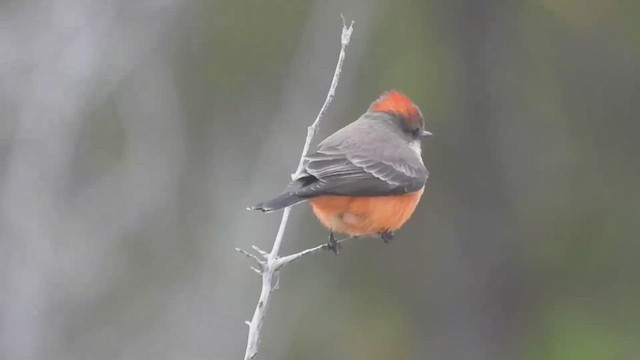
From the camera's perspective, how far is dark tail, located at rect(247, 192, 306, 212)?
467 cm

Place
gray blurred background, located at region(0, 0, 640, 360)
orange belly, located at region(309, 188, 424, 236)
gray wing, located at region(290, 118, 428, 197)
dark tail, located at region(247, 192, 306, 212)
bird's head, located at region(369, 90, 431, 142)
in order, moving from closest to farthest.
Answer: dark tail, located at region(247, 192, 306, 212) → gray wing, located at region(290, 118, 428, 197) → orange belly, located at region(309, 188, 424, 236) → bird's head, located at region(369, 90, 431, 142) → gray blurred background, located at region(0, 0, 640, 360)

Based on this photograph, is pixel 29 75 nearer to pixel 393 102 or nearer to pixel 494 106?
pixel 393 102

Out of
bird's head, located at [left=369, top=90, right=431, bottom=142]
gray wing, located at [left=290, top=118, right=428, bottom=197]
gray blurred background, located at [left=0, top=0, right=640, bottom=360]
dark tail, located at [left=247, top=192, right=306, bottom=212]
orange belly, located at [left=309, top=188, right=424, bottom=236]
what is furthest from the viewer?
gray blurred background, located at [left=0, top=0, right=640, bottom=360]

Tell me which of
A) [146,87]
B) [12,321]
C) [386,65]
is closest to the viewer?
[12,321]

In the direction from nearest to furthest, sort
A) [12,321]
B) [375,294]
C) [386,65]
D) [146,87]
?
[12,321] < [146,87] < [386,65] < [375,294]

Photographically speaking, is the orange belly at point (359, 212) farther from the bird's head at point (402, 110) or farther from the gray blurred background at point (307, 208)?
the gray blurred background at point (307, 208)

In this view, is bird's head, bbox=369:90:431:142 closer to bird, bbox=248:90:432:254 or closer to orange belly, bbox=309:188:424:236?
bird, bbox=248:90:432:254

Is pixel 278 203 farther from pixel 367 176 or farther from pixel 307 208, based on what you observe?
pixel 307 208

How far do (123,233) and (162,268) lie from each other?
2.18ft

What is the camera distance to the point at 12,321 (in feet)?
25.7

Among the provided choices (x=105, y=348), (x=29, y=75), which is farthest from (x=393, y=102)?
(x=105, y=348)

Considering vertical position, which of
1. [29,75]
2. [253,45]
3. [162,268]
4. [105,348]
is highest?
[253,45]

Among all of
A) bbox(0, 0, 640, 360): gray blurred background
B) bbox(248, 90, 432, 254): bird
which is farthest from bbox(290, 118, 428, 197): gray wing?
bbox(0, 0, 640, 360): gray blurred background

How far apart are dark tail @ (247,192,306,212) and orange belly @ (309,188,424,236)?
0.38m
